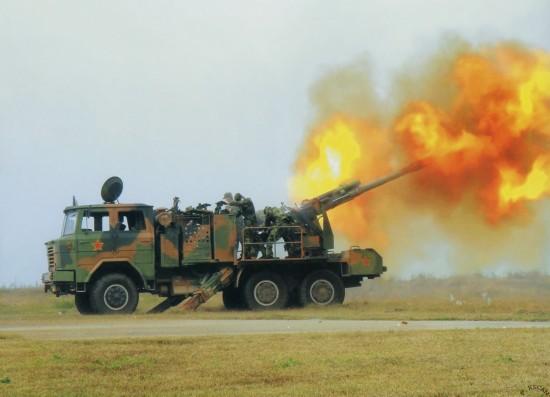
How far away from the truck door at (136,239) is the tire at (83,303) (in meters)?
1.75

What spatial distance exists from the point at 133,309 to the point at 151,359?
15848mm

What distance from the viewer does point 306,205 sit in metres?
35.9

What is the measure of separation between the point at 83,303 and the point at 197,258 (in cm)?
370

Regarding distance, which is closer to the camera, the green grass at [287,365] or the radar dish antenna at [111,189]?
the green grass at [287,365]

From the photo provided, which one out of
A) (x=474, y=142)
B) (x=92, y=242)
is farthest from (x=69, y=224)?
(x=474, y=142)

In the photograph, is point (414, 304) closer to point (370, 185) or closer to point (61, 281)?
point (370, 185)

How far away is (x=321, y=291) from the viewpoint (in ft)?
116

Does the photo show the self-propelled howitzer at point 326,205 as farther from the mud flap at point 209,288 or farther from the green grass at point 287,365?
the green grass at point 287,365

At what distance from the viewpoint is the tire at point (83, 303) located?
34281mm

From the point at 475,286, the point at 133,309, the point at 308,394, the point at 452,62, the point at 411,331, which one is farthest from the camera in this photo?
the point at 475,286

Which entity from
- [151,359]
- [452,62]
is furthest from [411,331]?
[452,62]

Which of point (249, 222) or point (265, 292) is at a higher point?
point (249, 222)

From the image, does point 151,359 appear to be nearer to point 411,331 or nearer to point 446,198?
point 411,331

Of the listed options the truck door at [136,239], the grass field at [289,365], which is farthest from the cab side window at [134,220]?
the grass field at [289,365]
